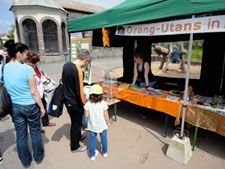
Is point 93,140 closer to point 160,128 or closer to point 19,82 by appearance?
point 19,82

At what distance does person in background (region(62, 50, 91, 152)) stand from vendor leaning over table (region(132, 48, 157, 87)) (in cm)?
171

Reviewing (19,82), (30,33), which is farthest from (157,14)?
A: (30,33)

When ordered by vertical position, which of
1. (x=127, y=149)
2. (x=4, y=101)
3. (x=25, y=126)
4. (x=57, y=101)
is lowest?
(x=127, y=149)

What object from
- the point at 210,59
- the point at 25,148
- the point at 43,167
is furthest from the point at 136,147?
the point at 210,59

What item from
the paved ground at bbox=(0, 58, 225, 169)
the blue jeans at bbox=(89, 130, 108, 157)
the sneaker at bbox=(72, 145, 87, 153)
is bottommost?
the paved ground at bbox=(0, 58, 225, 169)

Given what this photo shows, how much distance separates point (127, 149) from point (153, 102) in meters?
1.03

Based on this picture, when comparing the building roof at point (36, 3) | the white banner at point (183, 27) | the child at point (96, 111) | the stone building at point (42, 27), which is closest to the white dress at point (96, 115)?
the child at point (96, 111)

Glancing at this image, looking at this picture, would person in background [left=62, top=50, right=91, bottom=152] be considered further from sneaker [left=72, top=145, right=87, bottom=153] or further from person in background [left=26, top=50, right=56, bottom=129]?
person in background [left=26, top=50, right=56, bottom=129]

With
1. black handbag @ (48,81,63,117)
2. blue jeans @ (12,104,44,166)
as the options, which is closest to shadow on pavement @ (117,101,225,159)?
black handbag @ (48,81,63,117)

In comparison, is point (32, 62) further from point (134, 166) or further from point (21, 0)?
point (21, 0)

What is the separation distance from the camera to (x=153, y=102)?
340 cm

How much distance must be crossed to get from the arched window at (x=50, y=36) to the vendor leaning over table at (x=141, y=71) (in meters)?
17.0

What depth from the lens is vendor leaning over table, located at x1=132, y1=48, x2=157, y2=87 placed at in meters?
3.92

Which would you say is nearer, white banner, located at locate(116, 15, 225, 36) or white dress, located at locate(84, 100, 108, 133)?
white banner, located at locate(116, 15, 225, 36)
